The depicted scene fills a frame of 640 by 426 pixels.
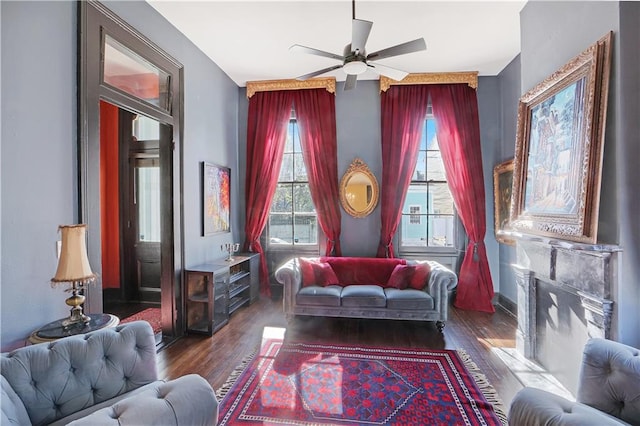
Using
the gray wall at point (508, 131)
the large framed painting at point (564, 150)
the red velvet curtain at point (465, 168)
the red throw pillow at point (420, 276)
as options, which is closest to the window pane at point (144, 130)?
the red throw pillow at point (420, 276)

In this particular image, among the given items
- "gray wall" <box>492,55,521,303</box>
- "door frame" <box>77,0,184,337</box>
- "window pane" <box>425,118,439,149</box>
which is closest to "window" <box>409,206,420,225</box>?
"window pane" <box>425,118,439,149</box>

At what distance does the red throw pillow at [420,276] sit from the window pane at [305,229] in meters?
1.80

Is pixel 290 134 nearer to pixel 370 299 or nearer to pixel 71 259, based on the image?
pixel 370 299

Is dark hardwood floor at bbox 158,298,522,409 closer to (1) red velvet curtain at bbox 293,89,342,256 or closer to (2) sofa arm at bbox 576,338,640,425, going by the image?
(2) sofa arm at bbox 576,338,640,425

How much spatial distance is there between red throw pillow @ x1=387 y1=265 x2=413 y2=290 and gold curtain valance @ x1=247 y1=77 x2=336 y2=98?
2980mm

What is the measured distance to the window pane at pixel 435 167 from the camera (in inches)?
192

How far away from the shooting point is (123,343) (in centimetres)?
174

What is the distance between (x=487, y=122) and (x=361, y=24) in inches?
127

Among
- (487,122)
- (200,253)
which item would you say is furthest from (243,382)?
(487,122)

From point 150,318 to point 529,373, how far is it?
431cm

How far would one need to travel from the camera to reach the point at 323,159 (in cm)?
485

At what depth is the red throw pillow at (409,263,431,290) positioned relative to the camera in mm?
3816

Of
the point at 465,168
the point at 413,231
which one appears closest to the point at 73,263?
the point at 413,231

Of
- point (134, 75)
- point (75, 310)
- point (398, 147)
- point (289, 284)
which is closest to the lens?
point (75, 310)
